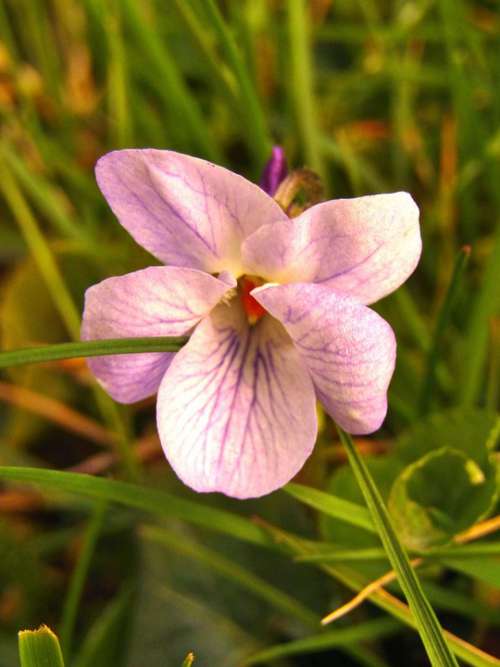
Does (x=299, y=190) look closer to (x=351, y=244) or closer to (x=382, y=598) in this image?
(x=351, y=244)

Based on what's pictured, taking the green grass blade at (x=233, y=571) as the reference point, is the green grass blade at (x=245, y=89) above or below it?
above

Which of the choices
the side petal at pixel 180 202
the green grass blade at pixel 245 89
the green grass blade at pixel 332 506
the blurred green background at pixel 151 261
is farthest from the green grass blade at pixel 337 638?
the green grass blade at pixel 245 89

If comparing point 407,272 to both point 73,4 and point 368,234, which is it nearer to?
point 368,234

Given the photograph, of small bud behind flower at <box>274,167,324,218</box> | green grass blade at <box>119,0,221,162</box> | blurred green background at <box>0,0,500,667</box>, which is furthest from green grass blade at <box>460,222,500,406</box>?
green grass blade at <box>119,0,221,162</box>

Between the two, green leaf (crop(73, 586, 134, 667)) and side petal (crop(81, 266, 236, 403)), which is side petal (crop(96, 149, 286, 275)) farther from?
green leaf (crop(73, 586, 134, 667))

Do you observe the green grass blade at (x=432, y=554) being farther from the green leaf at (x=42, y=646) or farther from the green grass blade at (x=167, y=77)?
the green grass blade at (x=167, y=77)
